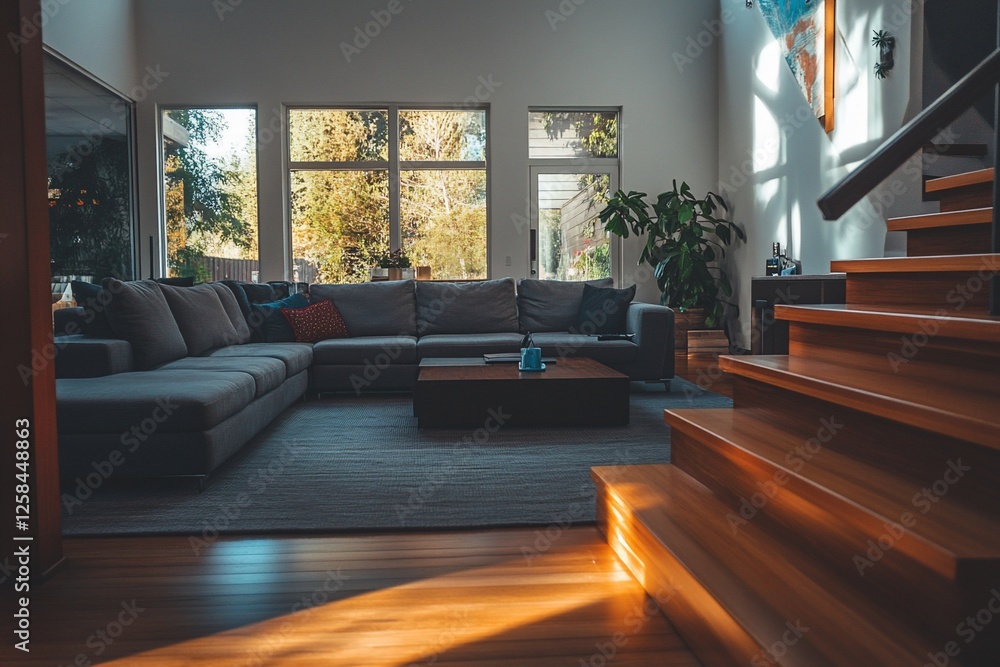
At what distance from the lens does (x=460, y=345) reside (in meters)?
5.30

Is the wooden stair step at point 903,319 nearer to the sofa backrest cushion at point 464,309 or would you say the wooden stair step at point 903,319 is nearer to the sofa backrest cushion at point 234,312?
the sofa backrest cushion at point 464,309

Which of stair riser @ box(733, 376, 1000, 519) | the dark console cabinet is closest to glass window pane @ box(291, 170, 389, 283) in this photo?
the dark console cabinet

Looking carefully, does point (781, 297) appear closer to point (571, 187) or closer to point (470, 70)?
point (571, 187)

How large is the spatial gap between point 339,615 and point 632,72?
22.4ft

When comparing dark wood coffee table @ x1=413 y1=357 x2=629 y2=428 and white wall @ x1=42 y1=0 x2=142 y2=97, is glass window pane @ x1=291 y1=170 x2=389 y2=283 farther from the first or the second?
dark wood coffee table @ x1=413 y1=357 x2=629 y2=428

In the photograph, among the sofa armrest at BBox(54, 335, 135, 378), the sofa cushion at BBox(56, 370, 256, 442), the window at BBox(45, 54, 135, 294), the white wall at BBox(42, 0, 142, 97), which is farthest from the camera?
the white wall at BBox(42, 0, 142, 97)

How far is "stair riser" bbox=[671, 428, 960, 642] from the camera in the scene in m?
1.19

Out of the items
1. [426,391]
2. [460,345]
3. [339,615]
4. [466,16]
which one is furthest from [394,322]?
[339,615]

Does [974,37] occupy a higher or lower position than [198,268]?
higher

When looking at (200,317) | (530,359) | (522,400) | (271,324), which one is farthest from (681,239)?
A: (200,317)

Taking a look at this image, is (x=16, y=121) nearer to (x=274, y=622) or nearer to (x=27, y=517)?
(x=27, y=517)

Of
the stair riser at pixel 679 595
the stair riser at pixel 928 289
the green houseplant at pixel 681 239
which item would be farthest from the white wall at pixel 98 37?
the stair riser at pixel 928 289

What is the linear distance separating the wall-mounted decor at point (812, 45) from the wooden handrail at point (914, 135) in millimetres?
3717

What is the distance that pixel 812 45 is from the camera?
5.41 m
